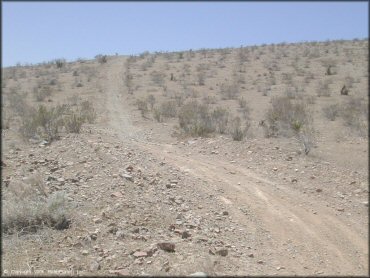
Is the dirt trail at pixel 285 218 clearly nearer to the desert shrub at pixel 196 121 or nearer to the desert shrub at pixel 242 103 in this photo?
the desert shrub at pixel 196 121

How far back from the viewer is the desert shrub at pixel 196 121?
11.7 meters

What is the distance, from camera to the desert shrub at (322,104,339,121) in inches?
516

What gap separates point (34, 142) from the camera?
35.1ft

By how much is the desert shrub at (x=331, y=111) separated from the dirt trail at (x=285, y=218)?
5.18 m

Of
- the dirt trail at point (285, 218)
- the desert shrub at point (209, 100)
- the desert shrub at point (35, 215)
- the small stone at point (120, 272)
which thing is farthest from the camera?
the desert shrub at point (209, 100)

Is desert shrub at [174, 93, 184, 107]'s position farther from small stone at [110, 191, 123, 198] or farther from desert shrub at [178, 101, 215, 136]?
small stone at [110, 191, 123, 198]

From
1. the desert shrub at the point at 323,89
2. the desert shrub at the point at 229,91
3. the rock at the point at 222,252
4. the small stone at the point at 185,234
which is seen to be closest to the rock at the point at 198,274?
the rock at the point at 222,252

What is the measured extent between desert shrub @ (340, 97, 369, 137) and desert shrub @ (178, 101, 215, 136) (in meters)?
3.75

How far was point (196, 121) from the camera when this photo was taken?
12805mm

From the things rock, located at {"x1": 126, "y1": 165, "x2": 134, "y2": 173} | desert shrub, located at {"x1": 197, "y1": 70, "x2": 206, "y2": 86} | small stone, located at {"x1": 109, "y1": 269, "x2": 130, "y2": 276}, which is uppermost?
desert shrub, located at {"x1": 197, "y1": 70, "x2": 206, "y2": 86}

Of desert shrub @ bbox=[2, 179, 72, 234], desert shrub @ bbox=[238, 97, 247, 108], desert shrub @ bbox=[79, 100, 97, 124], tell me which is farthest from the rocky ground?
desert shrub @ bbox=[238, 97, 247, 108]

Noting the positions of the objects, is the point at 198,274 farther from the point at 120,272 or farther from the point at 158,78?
the point at 158,78

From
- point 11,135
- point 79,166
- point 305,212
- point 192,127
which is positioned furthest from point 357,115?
point 11,135

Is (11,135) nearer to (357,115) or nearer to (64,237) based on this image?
(64,237)
